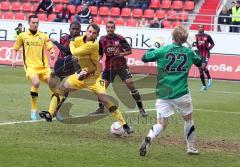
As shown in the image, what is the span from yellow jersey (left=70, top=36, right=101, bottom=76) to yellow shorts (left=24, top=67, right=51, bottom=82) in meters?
2.16

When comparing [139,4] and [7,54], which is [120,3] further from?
[7,54]

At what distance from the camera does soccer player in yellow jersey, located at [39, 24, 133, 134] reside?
1210 cm

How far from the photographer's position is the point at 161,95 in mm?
10383

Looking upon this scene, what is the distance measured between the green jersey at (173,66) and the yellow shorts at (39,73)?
4.68 meters

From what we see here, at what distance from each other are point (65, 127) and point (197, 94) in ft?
30.8

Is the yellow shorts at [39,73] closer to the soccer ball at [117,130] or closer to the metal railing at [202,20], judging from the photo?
the soccer ball at [117,130]

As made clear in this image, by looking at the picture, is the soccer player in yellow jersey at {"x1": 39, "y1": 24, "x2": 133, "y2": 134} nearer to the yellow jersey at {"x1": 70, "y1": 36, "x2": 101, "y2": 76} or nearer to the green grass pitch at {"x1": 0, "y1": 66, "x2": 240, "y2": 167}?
the yellow jersey at {"x1": 70, "y1": 36, "x2": 101, "y2": 76}

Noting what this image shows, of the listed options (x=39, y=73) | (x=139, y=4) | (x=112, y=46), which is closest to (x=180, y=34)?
(x=39, y=73)

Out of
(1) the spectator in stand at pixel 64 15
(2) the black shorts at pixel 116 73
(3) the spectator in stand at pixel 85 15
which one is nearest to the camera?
(2) the black shorts at pixel 116 73

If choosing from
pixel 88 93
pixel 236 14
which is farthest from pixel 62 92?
pixel 236 14

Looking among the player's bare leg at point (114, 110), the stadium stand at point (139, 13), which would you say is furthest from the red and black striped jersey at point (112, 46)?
the stadium stand at point (139, 13)

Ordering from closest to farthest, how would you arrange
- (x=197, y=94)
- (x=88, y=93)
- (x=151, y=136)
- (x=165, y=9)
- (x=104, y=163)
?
(x=104, y=163), (x=151, y=136), (x=88, y=93), (x=197, y=94), (x=165, y=9)

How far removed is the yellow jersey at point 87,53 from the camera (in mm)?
12062

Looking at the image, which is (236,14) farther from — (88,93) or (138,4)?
(88,93)
